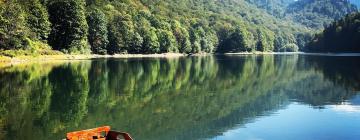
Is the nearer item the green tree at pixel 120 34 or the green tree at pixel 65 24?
the green tree at pixel 65 24

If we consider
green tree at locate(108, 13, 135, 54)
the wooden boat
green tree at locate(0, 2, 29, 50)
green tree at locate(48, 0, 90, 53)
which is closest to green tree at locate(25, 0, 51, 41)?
green tree at locate(48, 0, 90, 53)

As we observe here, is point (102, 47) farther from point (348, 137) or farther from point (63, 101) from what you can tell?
point (348, 137)

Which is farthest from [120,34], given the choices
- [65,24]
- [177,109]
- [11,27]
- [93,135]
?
[93,135]

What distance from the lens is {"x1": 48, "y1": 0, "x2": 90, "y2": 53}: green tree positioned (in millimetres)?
140375

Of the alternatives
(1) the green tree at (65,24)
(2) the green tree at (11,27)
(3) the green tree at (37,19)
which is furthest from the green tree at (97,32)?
(2) the green tree at (11,27)

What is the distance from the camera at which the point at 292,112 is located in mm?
40812

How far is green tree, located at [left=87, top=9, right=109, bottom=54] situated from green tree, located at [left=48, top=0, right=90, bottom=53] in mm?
17513

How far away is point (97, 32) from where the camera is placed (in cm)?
16175

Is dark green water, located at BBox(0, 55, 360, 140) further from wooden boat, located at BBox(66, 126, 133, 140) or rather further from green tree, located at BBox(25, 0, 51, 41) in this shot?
green tree, located at BBox(25, 0, 51, 41)

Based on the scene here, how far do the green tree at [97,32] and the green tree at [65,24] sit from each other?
1751 cm

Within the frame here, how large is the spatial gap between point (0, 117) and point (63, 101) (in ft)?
31.6

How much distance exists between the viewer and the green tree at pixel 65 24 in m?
140

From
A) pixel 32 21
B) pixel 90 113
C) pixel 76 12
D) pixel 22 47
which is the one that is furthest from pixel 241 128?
pixel 76 12

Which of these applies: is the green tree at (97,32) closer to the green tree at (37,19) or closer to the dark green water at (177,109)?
the green tree at (37,19)
